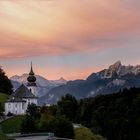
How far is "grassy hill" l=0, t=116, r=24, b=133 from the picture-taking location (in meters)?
112

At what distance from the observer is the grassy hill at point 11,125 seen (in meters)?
112

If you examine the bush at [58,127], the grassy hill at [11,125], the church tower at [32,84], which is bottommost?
the bush at [58,127]

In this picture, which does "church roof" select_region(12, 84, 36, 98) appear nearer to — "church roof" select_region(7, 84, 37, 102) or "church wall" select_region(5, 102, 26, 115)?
"church roof" select_region(7, 84, 37, 102)

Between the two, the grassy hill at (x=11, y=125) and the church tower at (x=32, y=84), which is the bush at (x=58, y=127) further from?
the church tower at (x=32, y=84)

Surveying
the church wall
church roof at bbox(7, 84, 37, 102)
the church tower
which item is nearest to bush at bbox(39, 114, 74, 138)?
the church wall

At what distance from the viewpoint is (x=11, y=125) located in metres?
120

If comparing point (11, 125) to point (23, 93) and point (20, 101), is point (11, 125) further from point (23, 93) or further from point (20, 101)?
point (23, 93)

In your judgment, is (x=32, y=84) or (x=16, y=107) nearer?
(x=16, y=107)

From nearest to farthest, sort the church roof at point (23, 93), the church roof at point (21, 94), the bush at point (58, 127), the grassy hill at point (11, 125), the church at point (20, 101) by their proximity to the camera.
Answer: the bush at point (58, 127) < the grassy hill at point (11, 125) < the church at point (20, 101) < the church roof at point (21, 94) < the church roof at point (23, 93)

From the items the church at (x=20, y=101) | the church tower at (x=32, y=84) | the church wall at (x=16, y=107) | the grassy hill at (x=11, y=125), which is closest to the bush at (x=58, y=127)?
the grassy hill at (x=11, y=125)

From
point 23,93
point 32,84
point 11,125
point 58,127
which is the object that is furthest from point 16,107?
point 58,127

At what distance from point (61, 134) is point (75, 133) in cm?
1126

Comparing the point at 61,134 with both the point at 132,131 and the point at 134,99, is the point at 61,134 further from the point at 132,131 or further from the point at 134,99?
the point at 134,99

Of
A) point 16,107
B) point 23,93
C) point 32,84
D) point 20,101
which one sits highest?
point 32,84
